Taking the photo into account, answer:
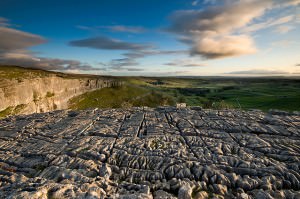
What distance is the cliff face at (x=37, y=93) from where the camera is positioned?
2142 inches

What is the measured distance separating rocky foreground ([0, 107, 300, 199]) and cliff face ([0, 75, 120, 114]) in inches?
1231

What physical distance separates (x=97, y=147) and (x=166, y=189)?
8.62m

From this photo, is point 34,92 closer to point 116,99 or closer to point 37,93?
point 37,93

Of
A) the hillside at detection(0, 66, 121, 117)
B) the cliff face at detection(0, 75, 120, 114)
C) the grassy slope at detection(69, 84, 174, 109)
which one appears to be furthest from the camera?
the grassy slope at detection(69, 84, 174, 109)

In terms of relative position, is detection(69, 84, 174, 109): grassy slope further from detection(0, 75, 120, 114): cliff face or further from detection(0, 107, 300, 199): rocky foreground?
detection(0, 107, 300, 199): rocky foreground

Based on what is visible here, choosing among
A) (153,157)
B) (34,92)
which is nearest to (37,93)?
(34,92)

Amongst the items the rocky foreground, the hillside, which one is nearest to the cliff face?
the hillside

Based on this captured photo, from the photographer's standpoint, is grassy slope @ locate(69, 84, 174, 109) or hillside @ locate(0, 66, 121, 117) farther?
grassy slope @ locate(69, 84, 174, 109)

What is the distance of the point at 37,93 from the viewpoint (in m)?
74.8

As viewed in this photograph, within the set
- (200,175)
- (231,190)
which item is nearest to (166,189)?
(200,175)

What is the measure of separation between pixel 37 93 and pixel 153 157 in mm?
71888

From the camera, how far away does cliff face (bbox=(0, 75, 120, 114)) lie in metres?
54.4

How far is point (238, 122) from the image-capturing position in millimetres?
25688

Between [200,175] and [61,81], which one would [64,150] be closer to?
[200,175]
